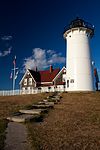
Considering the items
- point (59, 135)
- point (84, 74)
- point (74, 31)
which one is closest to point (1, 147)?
point (59, 135)

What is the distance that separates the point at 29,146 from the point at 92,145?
1.66 meters

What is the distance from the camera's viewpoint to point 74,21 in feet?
124

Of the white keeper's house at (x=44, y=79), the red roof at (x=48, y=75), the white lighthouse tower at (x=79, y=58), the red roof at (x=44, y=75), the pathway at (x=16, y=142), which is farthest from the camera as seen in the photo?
the red roof at (x=44, y=75)

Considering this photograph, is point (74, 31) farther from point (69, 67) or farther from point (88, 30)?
point (69, 67)

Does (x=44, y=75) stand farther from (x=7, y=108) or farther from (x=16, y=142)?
(x=16, y=142)

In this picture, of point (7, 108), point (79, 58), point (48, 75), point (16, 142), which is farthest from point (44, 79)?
point (16, 142)

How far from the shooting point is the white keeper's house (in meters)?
44.8

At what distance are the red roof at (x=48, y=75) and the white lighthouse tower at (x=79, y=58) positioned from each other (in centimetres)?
1131

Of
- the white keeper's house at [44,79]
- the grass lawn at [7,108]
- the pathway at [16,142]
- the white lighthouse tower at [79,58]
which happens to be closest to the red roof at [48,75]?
the white keeper's house at [44,79]

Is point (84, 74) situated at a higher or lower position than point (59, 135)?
higher

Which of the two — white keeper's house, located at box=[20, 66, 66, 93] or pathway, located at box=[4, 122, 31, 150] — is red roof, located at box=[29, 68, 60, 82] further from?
pathway, located at box=[4, 122, 31, 150]

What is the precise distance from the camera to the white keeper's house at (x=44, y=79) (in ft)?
147

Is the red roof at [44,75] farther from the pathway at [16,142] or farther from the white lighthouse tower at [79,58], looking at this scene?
the pathway at [16,142]

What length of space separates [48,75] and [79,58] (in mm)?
15257
